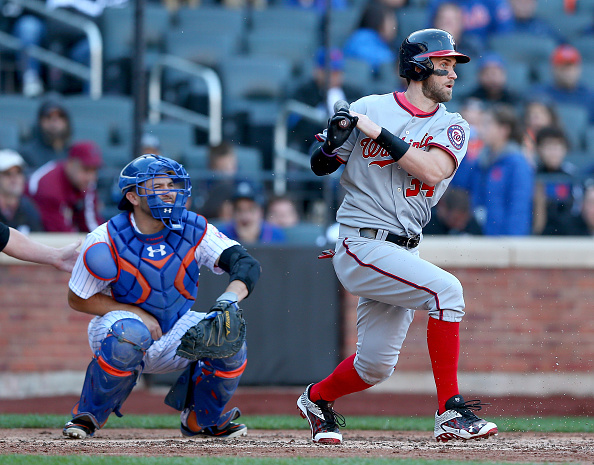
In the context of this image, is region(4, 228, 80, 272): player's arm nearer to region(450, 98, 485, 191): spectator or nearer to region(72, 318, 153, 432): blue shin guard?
region(72, 318, 153, 432): blue shin guard

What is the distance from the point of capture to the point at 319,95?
8180 millimetres

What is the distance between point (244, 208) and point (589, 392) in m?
3.19

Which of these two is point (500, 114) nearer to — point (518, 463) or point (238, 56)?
point (238, 56)

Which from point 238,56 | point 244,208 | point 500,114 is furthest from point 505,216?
point 238,56

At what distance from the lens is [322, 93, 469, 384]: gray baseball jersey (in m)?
4.12

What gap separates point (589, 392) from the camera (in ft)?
24.4

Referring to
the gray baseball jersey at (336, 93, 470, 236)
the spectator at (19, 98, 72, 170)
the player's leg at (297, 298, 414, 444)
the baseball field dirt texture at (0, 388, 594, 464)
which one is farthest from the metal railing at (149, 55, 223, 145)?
the player's leg at (297, 298, 414, 444)

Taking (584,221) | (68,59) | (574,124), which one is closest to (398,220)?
(584,221)

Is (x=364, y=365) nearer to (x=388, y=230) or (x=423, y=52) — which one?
(x=388, y=230)

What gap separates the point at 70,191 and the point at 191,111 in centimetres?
206

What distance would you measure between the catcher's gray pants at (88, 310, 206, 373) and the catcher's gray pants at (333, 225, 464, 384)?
84cm

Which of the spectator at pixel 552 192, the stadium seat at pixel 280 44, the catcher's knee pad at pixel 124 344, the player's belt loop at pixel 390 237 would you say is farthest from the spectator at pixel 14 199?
the spectator at pixel 552 192

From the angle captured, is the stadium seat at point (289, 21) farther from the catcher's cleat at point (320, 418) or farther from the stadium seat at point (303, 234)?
the catcher's cleat at point (320, 418)

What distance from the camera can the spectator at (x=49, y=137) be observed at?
7.73 metres
